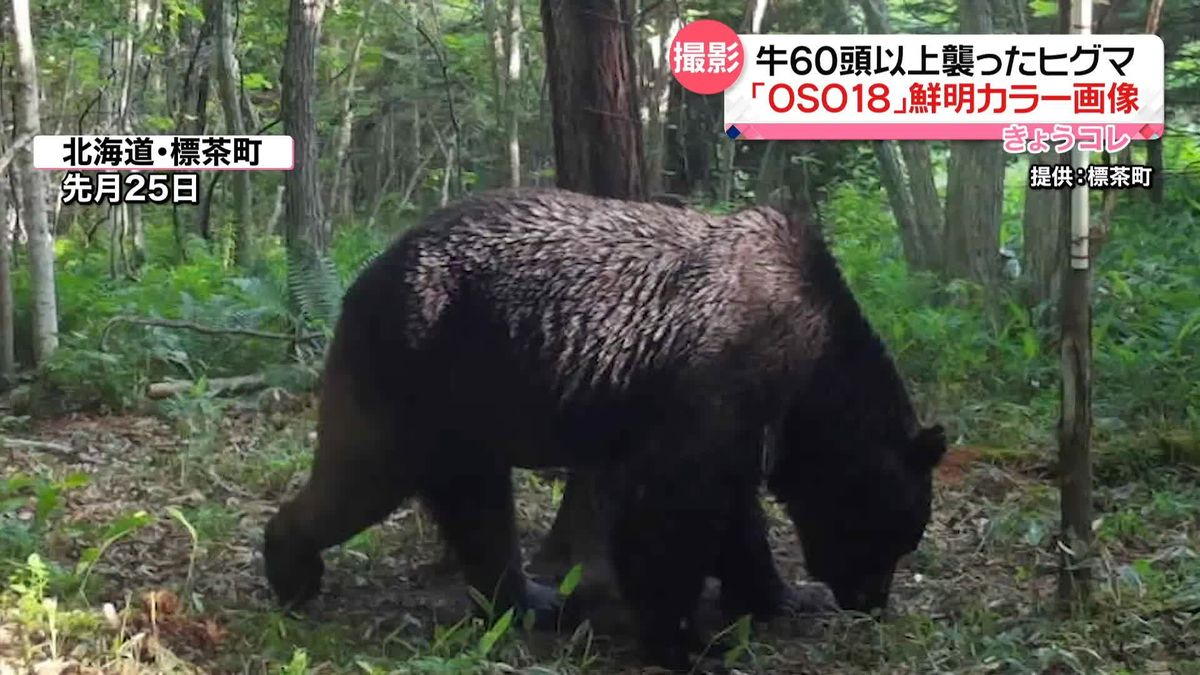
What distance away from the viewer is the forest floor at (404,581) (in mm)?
4828

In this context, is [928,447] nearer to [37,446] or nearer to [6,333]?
[37,446]

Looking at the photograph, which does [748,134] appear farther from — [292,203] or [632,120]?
[292,203]

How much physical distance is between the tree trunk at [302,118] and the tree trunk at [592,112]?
393cm

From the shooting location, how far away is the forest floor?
190 inches

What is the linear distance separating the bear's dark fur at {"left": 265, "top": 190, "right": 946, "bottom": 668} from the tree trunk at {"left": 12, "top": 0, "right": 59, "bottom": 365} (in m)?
3.64

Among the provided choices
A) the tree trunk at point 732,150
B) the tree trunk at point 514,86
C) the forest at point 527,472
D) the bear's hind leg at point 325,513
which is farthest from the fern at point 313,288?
the tree trunk at point 732,150

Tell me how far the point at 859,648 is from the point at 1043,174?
1.90 m

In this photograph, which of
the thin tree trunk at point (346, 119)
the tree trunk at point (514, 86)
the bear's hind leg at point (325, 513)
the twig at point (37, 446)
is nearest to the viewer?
the bear's hind leg at point (325, 513)

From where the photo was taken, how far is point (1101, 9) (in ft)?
32.6

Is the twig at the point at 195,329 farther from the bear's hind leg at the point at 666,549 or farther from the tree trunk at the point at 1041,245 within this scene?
the tree trunk at the point at 1041,245

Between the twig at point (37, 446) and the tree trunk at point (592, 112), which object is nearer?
the tree trunk at point (592, 112)

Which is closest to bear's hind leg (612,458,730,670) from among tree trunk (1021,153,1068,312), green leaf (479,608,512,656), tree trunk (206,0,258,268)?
green leaf (479,608,512,656)

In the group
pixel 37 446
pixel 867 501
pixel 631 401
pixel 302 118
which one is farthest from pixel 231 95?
pixel 867 501

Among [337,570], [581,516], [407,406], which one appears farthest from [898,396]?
[337,570]
